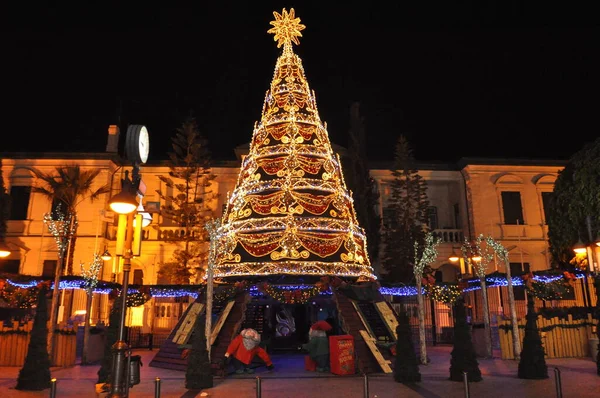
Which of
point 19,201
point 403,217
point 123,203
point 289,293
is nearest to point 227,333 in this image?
point 289,293

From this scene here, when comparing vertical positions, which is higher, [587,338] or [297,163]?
[297,163]

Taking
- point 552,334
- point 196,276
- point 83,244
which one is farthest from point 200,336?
point 83,244

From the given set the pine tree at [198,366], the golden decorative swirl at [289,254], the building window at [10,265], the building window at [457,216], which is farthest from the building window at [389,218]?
the building window at [10,265]

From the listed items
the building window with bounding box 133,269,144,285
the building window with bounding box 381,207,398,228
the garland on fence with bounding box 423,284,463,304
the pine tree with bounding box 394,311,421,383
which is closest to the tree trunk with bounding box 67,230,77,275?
the building window with bounding box 133,269,144,285

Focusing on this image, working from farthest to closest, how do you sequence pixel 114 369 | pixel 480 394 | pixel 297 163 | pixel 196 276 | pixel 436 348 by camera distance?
pixel 196 276
pixel 436 348
pixel 297 163
pixel 480 394
pixel 114 369

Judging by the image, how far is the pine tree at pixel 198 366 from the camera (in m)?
10.2

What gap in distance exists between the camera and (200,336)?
1046 cm

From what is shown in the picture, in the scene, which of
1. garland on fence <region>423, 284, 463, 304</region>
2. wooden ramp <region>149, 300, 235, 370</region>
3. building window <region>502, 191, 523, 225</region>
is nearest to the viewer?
wooden ramp <region>149, 300, 235, 370</region>

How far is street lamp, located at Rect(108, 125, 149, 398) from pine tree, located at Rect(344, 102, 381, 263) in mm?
19828

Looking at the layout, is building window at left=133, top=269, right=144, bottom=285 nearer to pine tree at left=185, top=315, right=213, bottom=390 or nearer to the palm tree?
the palm tree

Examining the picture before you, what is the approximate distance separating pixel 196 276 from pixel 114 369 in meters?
20.8

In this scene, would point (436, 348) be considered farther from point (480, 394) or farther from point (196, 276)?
point (196, 276)

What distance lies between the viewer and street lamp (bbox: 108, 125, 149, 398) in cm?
619

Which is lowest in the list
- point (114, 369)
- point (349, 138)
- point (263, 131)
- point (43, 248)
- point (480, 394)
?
point (480, 394)
